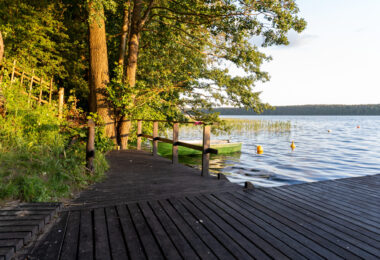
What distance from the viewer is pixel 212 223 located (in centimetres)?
305

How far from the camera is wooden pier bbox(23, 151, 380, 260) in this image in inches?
95.1

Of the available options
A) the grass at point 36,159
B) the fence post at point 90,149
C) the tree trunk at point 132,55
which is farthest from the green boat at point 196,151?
the fence post at point 90,149

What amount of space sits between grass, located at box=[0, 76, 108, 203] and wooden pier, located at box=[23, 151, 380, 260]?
1.50ft

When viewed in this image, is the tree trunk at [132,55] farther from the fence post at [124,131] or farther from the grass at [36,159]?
the grass at [36,159]

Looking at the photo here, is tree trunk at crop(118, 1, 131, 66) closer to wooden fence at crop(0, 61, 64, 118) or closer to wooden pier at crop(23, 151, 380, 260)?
wooden fence at crop(0, 61, 64, 118)

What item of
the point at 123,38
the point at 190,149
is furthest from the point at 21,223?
the point at 190,149

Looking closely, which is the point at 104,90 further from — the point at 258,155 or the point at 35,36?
the point at 258,155

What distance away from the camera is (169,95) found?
11.5 meters

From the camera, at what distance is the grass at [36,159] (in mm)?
3670

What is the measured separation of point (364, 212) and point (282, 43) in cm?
667

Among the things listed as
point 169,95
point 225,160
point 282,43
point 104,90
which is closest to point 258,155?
→ point 225,160

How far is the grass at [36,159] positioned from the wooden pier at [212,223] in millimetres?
456

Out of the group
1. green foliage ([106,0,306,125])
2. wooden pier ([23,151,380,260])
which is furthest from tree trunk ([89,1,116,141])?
wooden pier ([23,151,380,260])

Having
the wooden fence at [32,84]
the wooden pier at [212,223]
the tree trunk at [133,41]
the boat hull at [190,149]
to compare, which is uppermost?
the tree trunk at [133,41]
